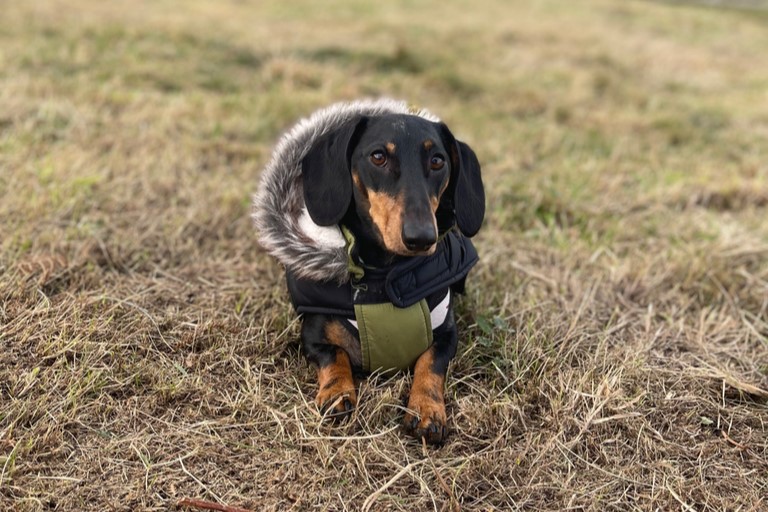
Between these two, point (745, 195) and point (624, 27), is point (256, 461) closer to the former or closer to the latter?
point (745, 195)

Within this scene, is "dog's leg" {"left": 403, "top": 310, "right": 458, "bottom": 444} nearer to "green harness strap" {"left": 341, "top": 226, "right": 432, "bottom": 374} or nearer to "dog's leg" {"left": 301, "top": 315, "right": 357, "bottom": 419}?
"green harness strap" {"left": 341, "top": 226, "right": 432, "bottom": 374}

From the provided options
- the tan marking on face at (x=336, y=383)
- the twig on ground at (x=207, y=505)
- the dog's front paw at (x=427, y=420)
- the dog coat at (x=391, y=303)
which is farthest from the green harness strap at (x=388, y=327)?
the twig on ground at (x=207, y=505)

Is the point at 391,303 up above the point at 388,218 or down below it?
below

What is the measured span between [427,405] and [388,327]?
0.33 meters

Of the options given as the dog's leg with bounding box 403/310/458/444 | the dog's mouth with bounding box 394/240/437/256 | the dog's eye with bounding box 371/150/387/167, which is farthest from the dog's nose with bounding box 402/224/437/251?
the dog's leg with bounding box 403/310/458/444

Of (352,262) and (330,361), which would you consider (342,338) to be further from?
(352,262)

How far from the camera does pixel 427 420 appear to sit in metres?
2.45

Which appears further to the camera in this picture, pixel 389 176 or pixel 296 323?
pixel 296 323

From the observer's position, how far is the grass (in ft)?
7.56

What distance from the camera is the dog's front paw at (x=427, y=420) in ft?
8.00

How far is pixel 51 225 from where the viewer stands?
3.60 metres

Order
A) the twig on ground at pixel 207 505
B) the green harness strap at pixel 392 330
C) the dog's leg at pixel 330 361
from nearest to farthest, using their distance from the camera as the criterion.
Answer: the twig on ground at pixel 207 505 → the dog's leg at pixel 330 361 → the green harness strap at pixel 392 330

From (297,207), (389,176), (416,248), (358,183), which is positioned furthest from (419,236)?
(297,207)

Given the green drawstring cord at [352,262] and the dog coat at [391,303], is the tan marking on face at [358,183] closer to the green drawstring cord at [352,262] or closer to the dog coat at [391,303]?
the green drawstring cord at [352,262]
